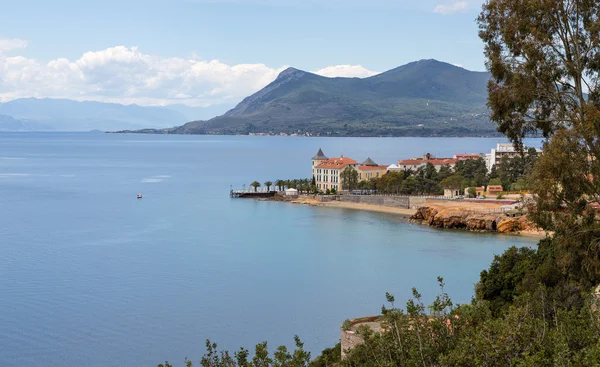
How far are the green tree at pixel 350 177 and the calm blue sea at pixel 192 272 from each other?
6.04 m

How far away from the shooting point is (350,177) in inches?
2136

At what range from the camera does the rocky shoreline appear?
35.8 m

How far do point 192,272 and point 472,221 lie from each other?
695 inches

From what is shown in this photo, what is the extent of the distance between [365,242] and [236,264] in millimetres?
8086

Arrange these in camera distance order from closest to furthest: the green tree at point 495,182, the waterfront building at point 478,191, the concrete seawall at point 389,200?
the waterfront building at point 478,191 < the concrete seawall at point 389,200 < the green tree at point 495,182

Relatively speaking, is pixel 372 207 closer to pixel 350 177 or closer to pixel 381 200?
pixel 381 200

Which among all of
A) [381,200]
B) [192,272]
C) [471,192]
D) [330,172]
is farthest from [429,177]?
[192,272]

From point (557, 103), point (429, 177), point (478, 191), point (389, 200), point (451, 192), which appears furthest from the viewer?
point (429, 177)

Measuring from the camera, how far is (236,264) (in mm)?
27531

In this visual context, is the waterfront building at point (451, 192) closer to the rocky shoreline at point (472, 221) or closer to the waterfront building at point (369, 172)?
the rocky shoreline at point (472, 221)

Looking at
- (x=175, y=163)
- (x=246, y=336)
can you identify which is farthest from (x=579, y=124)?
(x=175, y=163)

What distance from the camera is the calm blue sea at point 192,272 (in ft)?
58.4

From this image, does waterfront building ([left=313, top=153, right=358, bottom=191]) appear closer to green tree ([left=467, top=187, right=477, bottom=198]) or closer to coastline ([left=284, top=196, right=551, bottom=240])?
coastline ([left=284, top=196, right=551, bottom=240])

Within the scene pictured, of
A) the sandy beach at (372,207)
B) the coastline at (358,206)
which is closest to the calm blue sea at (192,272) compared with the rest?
the coastline at (358,206)
